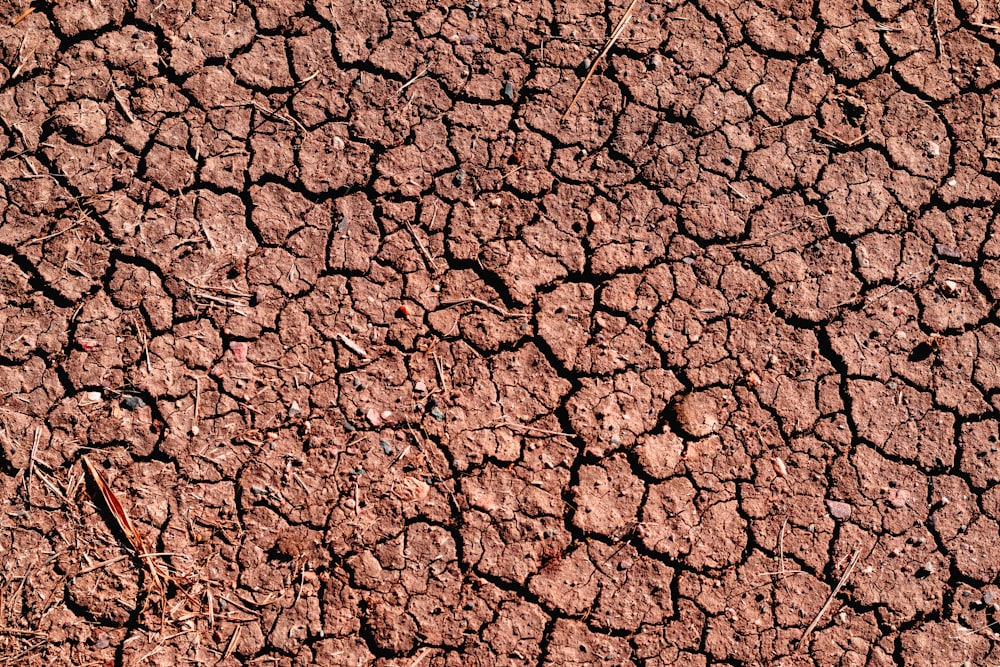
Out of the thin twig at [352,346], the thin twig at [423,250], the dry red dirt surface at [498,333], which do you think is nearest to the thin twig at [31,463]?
the dry red dirt surface at [498,333]

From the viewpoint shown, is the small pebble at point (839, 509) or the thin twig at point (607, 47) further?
the thin twig at point (607, 47)

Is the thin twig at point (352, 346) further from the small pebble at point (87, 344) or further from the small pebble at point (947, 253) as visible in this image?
the small pebble at point (947, 253)

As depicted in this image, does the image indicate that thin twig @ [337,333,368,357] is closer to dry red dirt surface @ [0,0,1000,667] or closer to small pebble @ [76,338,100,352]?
dry red dirt surface @ [0,0,1000,667]

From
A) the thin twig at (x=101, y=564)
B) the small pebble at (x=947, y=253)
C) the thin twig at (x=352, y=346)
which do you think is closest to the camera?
the thin twig at (x=101, y=564)

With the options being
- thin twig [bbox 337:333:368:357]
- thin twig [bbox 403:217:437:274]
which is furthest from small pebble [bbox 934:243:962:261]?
thin twig [bbox 337:333:368:357]

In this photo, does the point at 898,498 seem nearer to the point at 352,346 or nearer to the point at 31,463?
the point at 352,346

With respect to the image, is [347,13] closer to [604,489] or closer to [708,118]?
[708,118]
